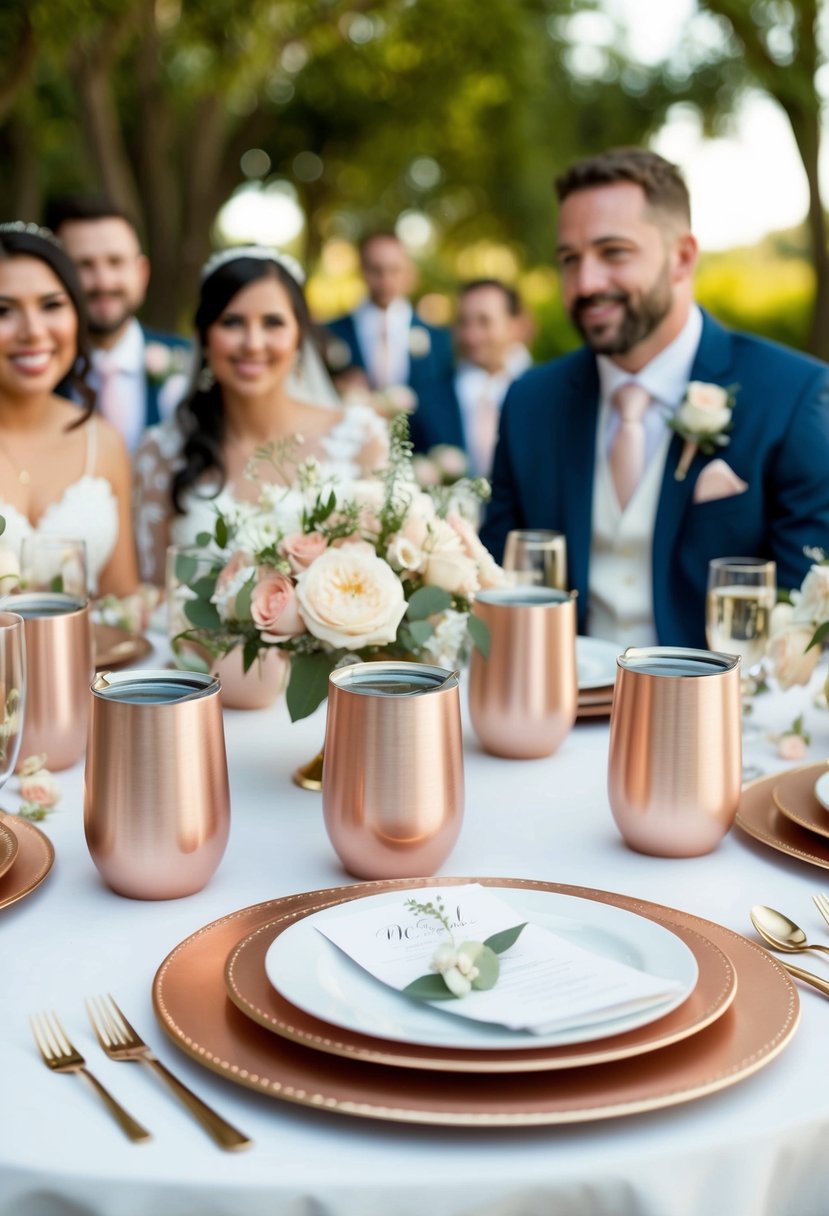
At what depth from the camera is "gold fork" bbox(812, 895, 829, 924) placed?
49.3 inches

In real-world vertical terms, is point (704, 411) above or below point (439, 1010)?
above

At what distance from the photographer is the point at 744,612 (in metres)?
1.94

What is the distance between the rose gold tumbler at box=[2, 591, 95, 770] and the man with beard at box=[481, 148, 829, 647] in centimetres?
184

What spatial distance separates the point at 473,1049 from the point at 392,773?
39 cm

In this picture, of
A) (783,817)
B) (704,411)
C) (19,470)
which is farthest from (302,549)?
(19,470)

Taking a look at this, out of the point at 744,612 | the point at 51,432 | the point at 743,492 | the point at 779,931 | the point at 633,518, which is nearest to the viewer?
the point at 779,931

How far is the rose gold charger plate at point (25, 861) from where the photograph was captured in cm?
130

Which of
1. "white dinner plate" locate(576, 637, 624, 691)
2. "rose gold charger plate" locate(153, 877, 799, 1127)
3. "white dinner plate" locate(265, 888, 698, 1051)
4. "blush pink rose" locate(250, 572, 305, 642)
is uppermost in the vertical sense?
"blush pink rose" locate(250, 572, 305, 642)

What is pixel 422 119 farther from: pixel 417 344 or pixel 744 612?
pixel 744 612

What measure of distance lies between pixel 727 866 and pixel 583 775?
0.35 m

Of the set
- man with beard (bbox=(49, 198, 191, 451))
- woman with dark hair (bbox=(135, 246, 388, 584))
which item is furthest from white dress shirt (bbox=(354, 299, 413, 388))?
woman with dark hair (bbox=(135, 246, 388, 584))

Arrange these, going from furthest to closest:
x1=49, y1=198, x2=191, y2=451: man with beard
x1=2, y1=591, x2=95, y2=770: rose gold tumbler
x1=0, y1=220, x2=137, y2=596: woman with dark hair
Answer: x1=49, y1=198, x2=191, y2=451: man with beard < x1=0, y1=220, x2=137, y2=596: woman with dark hair < x1=2, y1=591, x2=95, y2=770: rose gold tumbler

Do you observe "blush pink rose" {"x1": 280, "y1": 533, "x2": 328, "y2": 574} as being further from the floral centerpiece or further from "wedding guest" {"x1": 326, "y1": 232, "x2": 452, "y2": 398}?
"wedding guest" {"x1": 326, "y1": 232, "x2": 452, "y2": 398}

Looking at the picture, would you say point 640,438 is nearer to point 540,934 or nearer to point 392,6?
point 540,934
